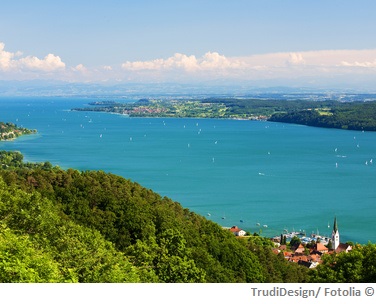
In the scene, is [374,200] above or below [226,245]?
below

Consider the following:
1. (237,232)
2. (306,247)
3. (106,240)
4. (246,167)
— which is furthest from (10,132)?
(106,240)

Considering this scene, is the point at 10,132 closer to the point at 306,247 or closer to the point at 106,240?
the point at 306,247

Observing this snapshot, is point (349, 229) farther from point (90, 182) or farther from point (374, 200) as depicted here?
point (90, 182)

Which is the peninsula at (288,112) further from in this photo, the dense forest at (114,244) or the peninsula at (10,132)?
the dense forest at (114,244)

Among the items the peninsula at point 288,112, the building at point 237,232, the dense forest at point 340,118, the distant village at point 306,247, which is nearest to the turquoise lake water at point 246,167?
the distant village at point 306,247
